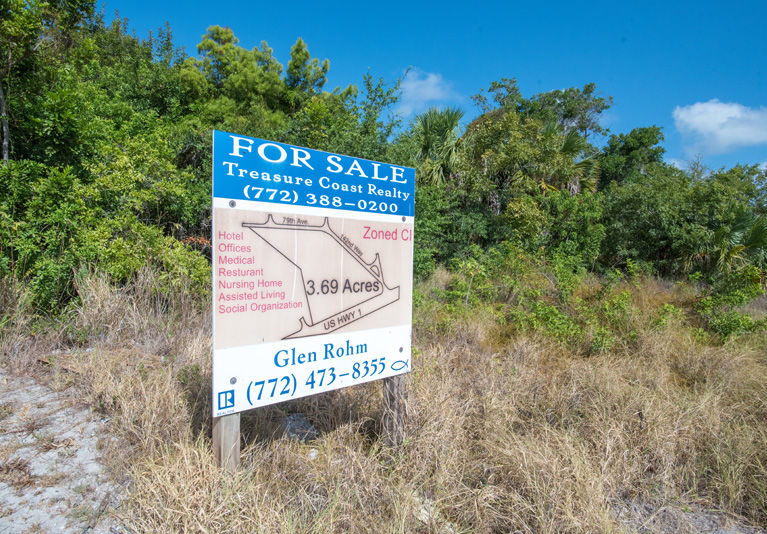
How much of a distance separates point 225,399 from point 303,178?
1.25 m

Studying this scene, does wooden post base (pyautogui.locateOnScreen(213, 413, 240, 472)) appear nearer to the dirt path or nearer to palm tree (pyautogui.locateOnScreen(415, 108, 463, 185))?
the dirt path

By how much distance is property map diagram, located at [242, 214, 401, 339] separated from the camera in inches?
96.5

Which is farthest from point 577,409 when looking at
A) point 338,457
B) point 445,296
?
point 445,296

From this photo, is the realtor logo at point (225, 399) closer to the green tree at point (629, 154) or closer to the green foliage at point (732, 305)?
the green foliage at point (732, 305)

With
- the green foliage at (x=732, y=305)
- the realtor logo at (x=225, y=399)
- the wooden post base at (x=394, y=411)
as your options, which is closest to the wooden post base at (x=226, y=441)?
the realtor logo at (x=225, y=399)

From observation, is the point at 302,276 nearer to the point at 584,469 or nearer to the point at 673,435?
the point at 584,469

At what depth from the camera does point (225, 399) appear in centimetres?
226

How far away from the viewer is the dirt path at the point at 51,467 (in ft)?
7.09

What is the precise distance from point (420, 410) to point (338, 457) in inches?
27.3

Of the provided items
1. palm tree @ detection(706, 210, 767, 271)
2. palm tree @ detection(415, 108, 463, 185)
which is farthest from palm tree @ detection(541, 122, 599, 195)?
palm tree @ detection(706, 210, 767, 271)

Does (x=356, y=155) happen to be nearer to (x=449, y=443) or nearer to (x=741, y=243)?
(x=449, y=443)

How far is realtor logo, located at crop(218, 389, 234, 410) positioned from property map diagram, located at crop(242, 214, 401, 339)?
0.40 meters

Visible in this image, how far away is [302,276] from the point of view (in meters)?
2.53

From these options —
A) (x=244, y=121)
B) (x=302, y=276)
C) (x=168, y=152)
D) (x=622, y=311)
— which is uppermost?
(x=244, y=121)
